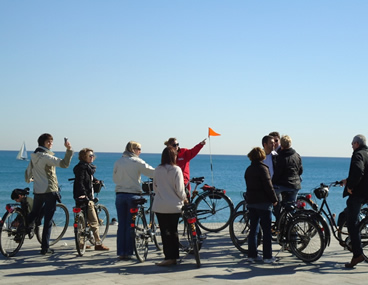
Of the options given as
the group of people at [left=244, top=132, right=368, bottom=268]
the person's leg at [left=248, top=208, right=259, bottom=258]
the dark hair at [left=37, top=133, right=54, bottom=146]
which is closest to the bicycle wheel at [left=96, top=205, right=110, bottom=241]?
the dark hair at [left=37, top=133, right=54, bottom=146]

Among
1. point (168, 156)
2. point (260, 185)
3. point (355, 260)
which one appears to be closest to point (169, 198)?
point (168, 156)

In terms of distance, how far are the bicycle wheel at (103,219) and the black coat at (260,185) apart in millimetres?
2974

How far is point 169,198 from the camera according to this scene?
8078 mm

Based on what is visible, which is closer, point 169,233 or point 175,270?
point 175,270

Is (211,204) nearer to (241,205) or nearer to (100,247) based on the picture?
(241,205)

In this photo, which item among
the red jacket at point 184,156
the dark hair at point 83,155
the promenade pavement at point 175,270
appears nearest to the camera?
the promenade pavement at point 175,270

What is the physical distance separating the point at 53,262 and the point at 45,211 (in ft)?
3.08

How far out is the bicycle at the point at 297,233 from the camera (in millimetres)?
8398

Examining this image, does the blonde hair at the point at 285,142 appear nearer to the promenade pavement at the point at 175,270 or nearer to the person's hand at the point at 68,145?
the promenade pavement at the point at 175,270

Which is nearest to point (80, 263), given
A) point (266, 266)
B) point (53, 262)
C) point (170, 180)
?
point (53, 262)

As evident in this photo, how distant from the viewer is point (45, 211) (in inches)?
360

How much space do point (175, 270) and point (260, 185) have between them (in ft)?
5.66

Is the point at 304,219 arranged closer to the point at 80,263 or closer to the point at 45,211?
the point at 80,263

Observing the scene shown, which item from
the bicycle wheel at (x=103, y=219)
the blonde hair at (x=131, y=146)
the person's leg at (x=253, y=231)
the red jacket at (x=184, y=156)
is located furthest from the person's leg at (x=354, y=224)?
the bicycle wheel at (x=103, y=219)
